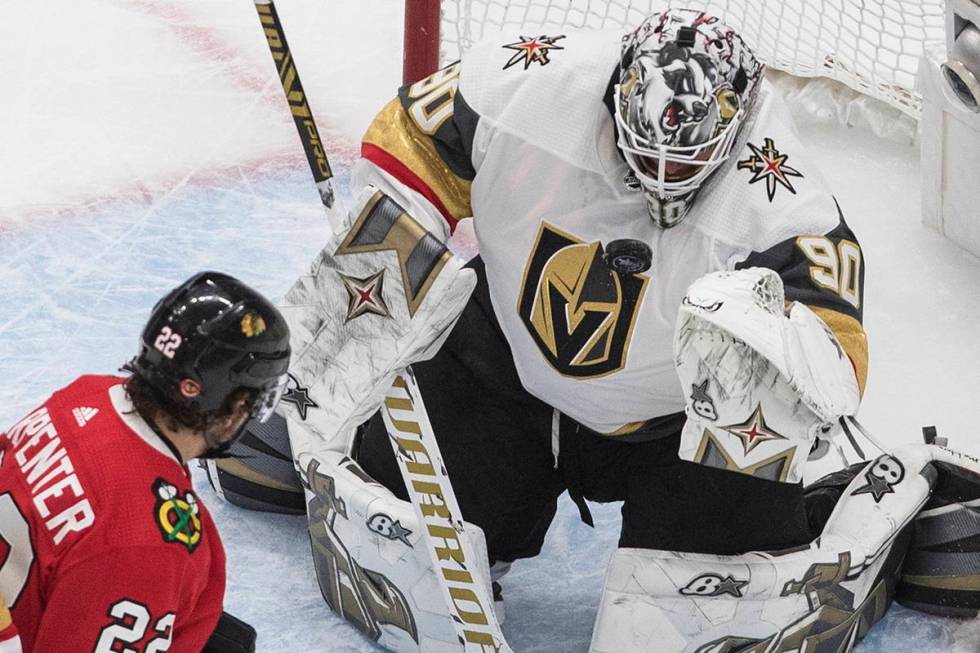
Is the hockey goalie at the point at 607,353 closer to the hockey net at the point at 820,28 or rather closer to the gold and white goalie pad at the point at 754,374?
the gold and white goalie pad at the point at 754,374

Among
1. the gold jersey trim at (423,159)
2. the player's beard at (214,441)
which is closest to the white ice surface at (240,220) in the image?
the gold jersey trim at (423,159)

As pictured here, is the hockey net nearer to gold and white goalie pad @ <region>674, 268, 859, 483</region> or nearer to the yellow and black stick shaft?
the yellow and black stick shaft

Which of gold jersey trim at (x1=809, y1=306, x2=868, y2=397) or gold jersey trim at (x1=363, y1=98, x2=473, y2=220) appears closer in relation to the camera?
gold jersey trim at (x1=809, y1=306, x2=868, y2=397)

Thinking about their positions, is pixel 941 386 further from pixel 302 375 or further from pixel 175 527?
pixel 175 527

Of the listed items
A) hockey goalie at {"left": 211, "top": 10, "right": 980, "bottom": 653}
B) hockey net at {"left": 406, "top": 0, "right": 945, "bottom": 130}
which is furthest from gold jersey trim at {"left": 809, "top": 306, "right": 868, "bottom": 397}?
hockey net at {"left": 406, "top": 0, "right": 945, "bottom": 130}

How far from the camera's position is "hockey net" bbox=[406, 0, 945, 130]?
4.11 meters

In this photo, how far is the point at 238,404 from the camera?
1.68m

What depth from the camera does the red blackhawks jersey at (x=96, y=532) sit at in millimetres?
1540

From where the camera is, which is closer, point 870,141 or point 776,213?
point 776,213

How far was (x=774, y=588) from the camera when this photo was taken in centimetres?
233

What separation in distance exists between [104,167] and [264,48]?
80 cm

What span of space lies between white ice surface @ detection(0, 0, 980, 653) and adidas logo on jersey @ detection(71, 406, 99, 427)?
0.94m

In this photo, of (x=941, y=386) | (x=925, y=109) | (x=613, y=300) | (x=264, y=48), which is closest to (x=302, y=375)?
(x=613, y=300)

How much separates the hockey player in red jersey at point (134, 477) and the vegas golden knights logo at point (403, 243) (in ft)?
1.66
